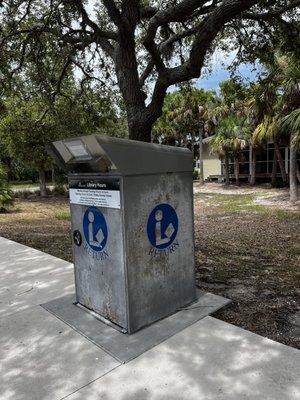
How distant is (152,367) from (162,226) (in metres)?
1.24

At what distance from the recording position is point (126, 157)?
311 centimetres

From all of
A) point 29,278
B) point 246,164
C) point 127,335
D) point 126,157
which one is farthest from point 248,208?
point 246,164

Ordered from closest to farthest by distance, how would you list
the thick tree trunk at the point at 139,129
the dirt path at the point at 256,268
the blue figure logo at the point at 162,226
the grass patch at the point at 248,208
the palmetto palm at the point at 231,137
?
the blue figure logo at the point at 162,226, the dirt path at the point at 256,268, the thick tree trunk at the point at 139,129, the grass patch at the point at 248,208, the palmetto palm at the point at 231,137

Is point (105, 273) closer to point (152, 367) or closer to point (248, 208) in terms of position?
point (152, 367)

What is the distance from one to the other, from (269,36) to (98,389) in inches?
288

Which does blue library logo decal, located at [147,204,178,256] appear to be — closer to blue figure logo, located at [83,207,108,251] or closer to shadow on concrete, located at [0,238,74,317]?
blue figure logo, located at [83,207,108,251]

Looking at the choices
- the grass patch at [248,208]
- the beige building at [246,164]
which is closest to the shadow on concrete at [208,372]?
the grass patch at [248,208]

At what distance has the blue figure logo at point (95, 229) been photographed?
136 inches

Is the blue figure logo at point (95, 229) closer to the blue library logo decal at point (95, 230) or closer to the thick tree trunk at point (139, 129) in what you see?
the blue library logo decal at point (95, 230)

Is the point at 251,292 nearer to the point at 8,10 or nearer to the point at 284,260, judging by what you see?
the point at 284,260

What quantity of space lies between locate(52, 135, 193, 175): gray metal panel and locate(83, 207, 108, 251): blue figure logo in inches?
16.2

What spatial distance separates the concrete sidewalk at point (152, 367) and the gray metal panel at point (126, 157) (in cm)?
146

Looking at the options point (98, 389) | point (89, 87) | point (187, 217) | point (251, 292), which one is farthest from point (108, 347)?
point (89, 87)

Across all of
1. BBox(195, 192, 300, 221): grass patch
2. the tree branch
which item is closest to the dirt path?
BBox(195, 192, 300, 221): grass patch
